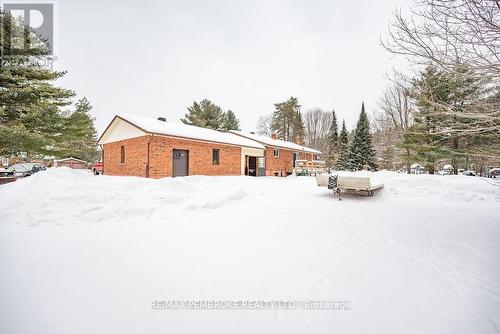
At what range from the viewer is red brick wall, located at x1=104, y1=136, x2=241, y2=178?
13555 millimetres

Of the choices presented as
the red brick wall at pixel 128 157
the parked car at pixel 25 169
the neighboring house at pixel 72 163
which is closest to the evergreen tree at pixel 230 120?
the red brick wall at pixel 128 157

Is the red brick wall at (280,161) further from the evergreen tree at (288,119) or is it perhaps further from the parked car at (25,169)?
the parked car at (25,169)

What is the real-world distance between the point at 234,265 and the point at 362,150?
31.2 metres

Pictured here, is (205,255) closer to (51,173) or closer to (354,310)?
(354,310)

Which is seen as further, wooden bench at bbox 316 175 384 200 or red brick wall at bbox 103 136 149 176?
red brick wall at bbox 103 136 149 176

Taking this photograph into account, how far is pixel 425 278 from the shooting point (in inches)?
108

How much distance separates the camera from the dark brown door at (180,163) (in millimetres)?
14562

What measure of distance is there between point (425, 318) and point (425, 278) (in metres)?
0.94

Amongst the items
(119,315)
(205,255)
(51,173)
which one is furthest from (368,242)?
(51,173)

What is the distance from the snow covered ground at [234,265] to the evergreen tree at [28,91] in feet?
39.7

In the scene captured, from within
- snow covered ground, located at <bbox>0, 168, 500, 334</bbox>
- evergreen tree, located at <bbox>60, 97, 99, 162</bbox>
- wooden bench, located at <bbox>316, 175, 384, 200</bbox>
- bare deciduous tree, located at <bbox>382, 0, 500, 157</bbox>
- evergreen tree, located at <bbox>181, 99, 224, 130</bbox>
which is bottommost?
snow covered ground, located at <bbox>0, 168, 500, 334</bbox>

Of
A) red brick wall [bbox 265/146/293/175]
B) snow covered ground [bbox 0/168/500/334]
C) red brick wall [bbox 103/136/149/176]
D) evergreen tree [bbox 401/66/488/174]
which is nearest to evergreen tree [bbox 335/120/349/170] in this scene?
red brick wall [bbox 265/146/293/175]

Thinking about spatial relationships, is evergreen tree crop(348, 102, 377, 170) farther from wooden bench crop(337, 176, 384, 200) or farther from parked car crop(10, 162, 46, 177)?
parked car crop(10, 162, 46, 177)

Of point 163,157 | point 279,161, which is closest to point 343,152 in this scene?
point 279,161
